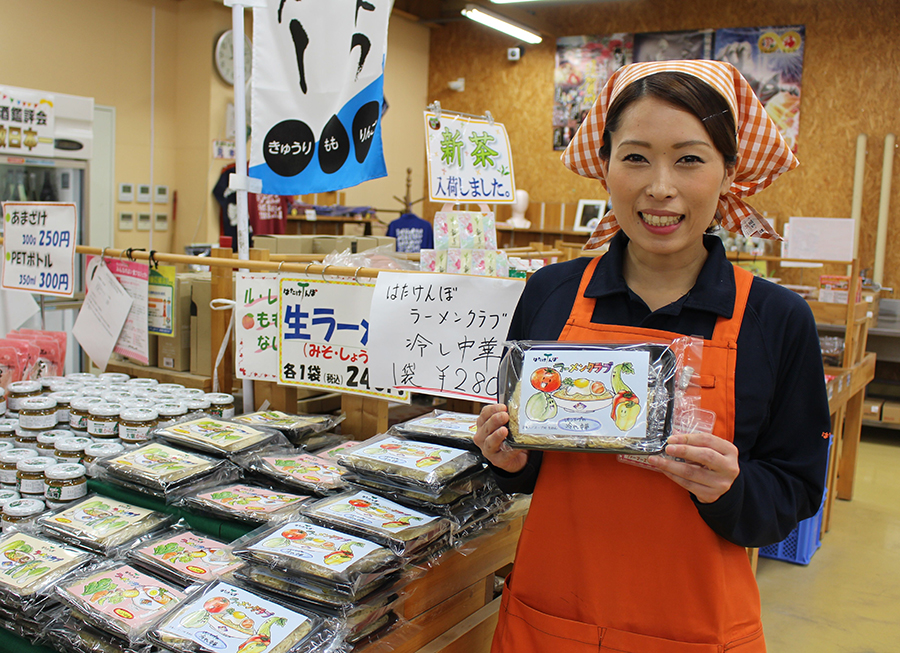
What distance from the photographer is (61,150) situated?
560cm

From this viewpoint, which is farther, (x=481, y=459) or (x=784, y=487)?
(x=481, y=459)

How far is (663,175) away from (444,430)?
969mm

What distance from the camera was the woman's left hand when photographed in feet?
3.21

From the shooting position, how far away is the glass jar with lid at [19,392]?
8.04ft

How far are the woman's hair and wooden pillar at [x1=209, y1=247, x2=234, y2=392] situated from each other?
1823 millimetres

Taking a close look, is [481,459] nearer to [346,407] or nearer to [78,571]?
[346,407]

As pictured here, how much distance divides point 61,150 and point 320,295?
439 cm

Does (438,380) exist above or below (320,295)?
Result: below

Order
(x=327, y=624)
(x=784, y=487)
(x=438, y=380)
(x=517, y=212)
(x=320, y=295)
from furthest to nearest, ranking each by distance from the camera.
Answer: (x=517, y=212) → (x=320, y=295) → (x=438, y=380) → (x=327, y=624) → (x=784, y=487)

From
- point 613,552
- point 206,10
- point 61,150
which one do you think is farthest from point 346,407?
point 206,10

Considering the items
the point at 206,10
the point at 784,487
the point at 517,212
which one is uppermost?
the point at 206,10

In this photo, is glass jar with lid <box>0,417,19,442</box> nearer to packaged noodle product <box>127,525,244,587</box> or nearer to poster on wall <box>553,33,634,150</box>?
packaged noodle product <box>127,525,244,587</box>

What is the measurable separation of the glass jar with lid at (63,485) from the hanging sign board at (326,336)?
61cm

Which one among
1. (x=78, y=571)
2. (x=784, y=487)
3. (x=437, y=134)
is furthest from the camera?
(x=437, y=134)
